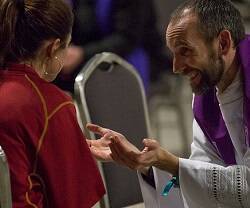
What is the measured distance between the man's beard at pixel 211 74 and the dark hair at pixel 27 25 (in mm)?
454

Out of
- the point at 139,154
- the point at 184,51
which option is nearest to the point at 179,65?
the point at 184,51

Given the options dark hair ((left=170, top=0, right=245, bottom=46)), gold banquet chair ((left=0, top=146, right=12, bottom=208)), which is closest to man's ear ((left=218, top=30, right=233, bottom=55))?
dark hair ((left=170, top=0, right=245, bottom=46))

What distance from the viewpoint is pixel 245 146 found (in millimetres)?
1998

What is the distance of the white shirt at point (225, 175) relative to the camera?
1.96 m

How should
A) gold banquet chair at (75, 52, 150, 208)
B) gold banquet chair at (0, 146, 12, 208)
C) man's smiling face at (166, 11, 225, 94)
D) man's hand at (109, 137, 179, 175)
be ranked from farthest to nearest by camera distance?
1. gold banquet chair at (75, 52, 150, 208)
2. man's smiling face at (166, 11, 225, 94)
3. man's hand at (109, 137, 179, 175)
4. gold banquet chair at (0, 146, 12, 208)

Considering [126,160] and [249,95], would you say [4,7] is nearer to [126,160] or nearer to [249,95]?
[126,160]

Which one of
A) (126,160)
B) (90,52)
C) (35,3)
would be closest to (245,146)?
(126,160)

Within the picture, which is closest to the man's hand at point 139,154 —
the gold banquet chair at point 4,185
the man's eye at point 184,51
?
the man's eye at point 184,51

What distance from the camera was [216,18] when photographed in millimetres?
1916

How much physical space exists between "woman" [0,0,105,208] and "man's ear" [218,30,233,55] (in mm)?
431

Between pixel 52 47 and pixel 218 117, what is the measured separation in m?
0.57

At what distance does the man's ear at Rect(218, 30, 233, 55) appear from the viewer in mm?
1917

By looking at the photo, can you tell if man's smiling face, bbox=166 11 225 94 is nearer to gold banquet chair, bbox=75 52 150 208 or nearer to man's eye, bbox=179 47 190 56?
man's eye, bbox=179 47 190 56

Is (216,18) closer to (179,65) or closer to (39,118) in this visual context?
(179,65)
